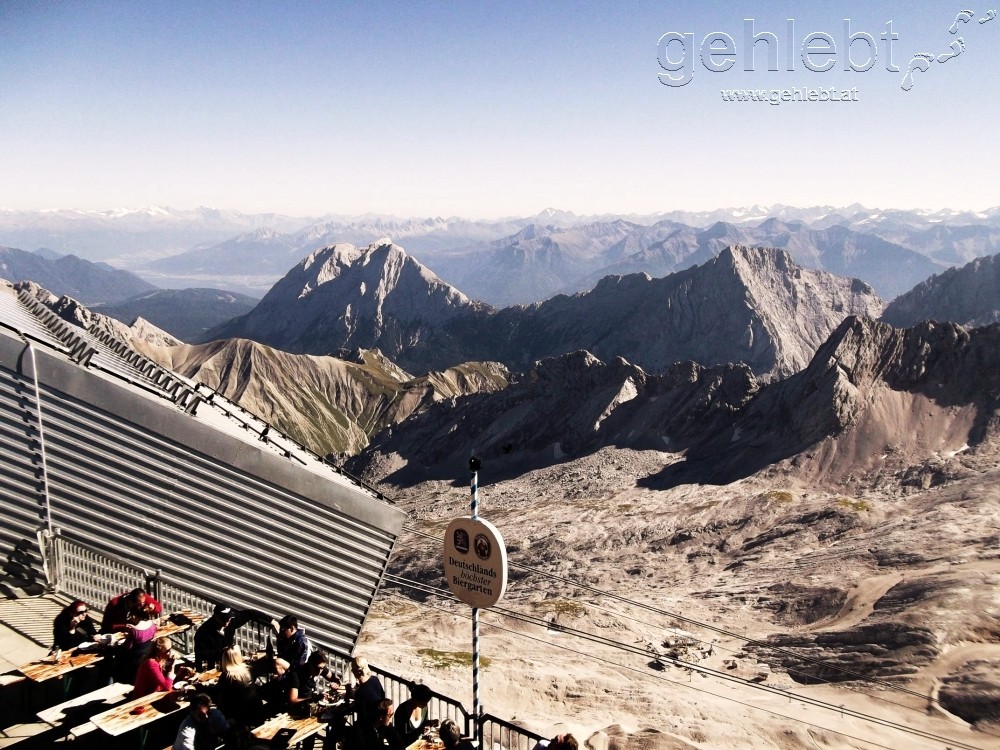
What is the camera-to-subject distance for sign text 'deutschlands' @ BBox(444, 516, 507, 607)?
11.9m

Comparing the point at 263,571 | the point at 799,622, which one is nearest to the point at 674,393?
the point at 799,622

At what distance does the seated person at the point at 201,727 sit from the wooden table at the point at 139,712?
0.95 meters

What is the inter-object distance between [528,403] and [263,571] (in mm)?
102798

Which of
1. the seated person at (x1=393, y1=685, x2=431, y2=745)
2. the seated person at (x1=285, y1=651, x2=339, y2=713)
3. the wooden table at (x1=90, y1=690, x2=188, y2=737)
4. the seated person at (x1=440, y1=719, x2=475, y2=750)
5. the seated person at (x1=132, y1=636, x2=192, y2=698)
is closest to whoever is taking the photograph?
the wooden table at (x1=90, y1=690, x2=188, y2=737)

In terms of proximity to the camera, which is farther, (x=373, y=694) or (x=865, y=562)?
(x=865, y=562)

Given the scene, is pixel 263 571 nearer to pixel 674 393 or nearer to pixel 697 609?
pixel 697 609

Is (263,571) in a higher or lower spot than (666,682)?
higher

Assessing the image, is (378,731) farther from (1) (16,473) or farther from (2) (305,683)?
(1) (16,473)

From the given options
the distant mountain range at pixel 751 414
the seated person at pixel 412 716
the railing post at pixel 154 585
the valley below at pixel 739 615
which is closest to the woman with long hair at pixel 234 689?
the seated person at pixel 412 716

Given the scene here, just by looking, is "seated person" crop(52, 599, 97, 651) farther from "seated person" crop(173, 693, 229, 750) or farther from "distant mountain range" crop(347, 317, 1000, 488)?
"distant mountain range" crop(347, 317, 1000, 488)

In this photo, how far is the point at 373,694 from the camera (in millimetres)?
10992

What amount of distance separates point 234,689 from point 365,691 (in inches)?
73.1

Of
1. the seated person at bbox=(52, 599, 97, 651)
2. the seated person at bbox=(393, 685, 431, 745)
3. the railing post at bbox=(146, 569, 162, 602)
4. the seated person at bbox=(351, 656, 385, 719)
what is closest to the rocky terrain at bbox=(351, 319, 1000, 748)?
the railing post at bbox=(146, 569, 162, 602)

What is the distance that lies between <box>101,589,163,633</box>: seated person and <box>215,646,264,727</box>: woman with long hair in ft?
8.86
